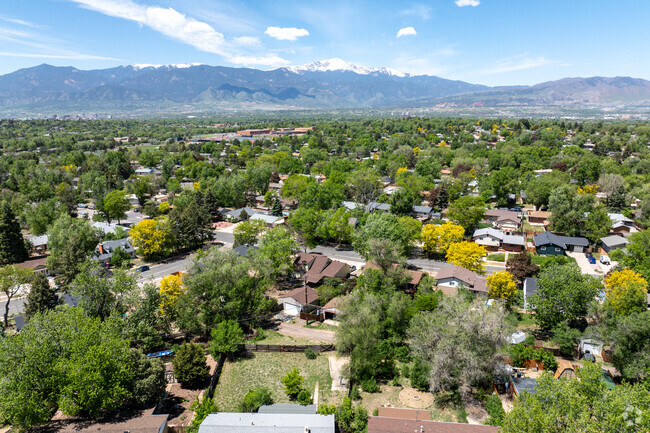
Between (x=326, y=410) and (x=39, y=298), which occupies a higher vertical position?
(x=39, y=298)

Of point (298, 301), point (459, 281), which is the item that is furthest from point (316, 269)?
point (459, 281)

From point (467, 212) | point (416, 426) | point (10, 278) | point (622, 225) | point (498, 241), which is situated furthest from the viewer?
point (467, 212)

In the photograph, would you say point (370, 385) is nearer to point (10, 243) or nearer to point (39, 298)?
point (39, 298)

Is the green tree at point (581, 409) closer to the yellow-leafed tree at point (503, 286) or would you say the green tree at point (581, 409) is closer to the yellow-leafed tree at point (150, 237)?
the yellow-leafed tree at point (503, 286)

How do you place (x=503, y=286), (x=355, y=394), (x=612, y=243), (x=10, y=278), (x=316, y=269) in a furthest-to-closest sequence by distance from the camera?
(x=612, y=243), (x=316, y=269), (x=503, y=286), (x=10, y=278), (x=355, y=394)

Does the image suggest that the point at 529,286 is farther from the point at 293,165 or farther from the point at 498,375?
the point at 293,165

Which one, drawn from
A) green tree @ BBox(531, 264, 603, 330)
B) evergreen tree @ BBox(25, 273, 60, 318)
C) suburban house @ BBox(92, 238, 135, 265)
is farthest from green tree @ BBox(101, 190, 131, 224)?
green tree @ BBox(531, 264, 603, 330)

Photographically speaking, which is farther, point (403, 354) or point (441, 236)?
point (441, 236)
